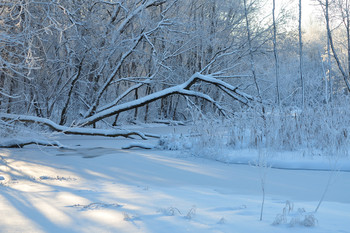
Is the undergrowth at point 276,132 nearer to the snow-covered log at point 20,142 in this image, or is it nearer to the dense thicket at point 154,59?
the dense thicket at point 154,59

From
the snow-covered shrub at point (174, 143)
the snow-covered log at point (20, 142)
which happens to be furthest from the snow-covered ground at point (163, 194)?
the snow-covered log at point (20, 142)

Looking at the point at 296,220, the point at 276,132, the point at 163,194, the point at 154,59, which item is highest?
the point at 154,59

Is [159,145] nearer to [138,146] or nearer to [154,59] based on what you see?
[138,146]

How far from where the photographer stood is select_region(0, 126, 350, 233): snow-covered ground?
7.38 ft

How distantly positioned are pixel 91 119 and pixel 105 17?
451 cm

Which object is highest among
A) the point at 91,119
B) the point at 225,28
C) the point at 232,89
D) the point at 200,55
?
the point at 225,28

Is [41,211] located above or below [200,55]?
below

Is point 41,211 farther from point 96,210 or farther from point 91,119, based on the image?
point 91,119

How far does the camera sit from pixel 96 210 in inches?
101

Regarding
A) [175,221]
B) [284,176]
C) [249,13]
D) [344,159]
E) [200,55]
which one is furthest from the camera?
[200,55]

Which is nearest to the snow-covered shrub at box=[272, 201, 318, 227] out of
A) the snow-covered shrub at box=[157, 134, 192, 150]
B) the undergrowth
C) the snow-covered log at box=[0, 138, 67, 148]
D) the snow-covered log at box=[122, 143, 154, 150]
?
the undergrowth

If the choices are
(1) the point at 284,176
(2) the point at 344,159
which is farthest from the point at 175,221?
(2) the point at 344,159

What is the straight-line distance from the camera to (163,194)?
3.37 m

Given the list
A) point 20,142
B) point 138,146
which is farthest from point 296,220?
point 20,142
